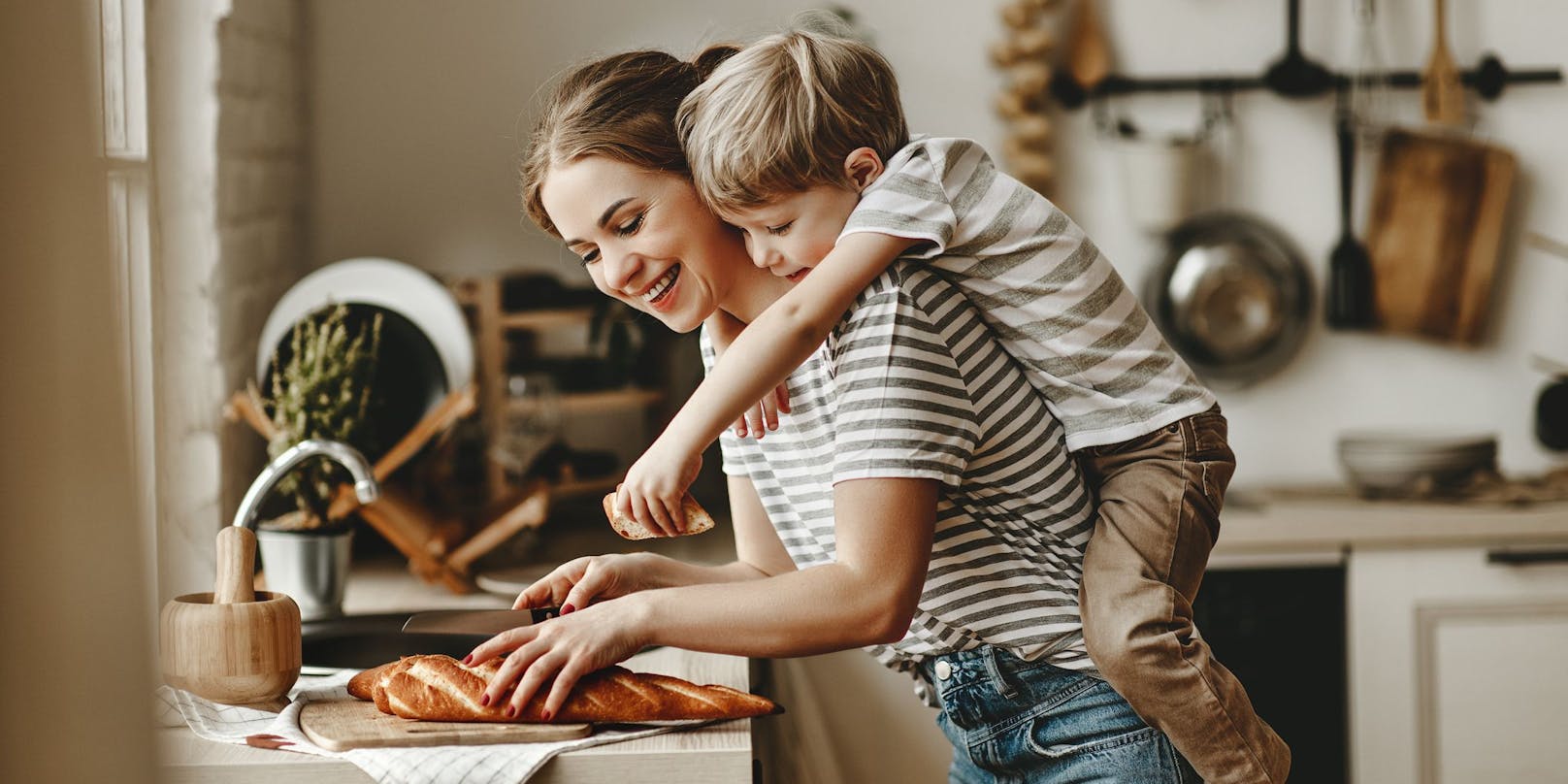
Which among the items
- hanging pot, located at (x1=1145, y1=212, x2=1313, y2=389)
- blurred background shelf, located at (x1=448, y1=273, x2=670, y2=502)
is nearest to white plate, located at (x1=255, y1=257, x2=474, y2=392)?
blurred background shelf, located at (x1=448, y1=273, x2=670, y2=502)

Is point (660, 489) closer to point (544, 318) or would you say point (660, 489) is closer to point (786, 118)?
point (786, 118)

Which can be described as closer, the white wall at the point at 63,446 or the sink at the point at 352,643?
the white wall at the point at 63,446

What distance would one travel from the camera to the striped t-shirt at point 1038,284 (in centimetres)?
103

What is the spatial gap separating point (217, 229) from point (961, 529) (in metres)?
1.39

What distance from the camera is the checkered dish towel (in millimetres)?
981

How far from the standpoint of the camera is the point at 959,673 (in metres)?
1.09

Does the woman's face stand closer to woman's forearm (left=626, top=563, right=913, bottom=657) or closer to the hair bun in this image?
the hair bun

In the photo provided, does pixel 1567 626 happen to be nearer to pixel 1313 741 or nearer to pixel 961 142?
pixel 1313 741

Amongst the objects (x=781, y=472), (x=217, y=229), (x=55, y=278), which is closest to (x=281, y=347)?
(x=217, y=229)

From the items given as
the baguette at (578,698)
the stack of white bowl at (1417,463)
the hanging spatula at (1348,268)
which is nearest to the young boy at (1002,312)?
the baguette at (578,698)

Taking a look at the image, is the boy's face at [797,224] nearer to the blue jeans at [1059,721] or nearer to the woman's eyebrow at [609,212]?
the woman's eyebrow at [609,212]

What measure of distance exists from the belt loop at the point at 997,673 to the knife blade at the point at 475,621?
0.44 m

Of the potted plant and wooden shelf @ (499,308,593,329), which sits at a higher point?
wooden shelf @ (499,308,593,329)

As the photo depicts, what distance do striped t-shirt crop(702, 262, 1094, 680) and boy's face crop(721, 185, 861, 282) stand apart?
0.09 metres
